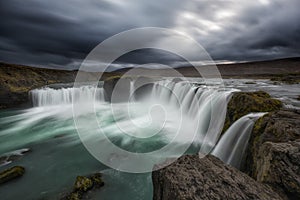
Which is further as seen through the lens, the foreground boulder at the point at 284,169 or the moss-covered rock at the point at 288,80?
the moss-covered rock at the point at 288,80

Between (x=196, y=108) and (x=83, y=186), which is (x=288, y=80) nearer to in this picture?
(x=196, y=108)

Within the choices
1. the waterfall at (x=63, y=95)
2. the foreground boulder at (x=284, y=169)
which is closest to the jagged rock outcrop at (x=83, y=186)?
the foreground boulder at (x=284, y=169)

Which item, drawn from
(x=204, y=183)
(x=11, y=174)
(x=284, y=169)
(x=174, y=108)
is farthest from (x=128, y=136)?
(x=284, y=169)

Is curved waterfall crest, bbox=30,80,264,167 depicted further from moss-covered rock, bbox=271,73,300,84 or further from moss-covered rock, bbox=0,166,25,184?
moss-covered rock, bbox=271,73,300,84

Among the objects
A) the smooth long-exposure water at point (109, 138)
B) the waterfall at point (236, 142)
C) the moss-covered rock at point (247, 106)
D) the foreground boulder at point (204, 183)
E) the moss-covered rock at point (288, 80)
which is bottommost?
the smooth long-exposure water at point (109, 138)

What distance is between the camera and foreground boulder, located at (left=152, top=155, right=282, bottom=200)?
77.9 inches

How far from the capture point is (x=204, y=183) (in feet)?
6.99

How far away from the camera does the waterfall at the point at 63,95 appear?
2002 centimetres

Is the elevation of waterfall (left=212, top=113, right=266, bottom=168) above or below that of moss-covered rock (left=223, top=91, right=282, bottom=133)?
below

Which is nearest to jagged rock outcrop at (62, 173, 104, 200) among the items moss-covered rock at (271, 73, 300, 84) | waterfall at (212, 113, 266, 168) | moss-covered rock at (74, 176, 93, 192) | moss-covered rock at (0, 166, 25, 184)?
moss-covered rock at (74, 176, 93, 192)

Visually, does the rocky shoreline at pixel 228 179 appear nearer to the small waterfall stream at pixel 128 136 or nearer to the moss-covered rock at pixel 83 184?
the small waterfall stream at pixel 128 136

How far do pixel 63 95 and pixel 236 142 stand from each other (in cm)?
2141

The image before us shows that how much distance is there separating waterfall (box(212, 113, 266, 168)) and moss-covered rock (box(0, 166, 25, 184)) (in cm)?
720

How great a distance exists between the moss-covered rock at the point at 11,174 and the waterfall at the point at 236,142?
23.6ft
